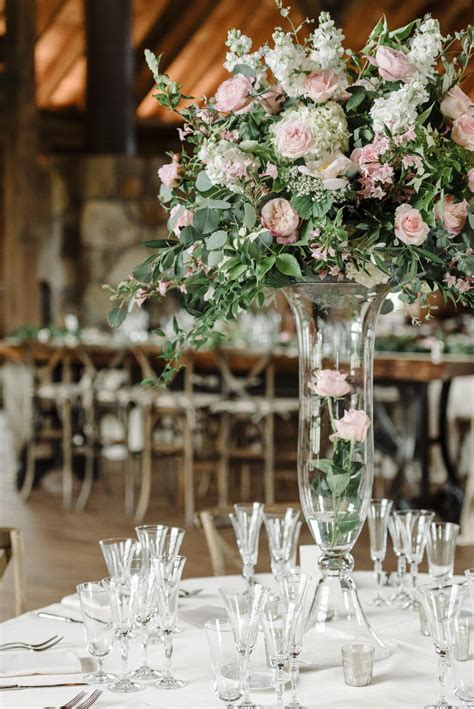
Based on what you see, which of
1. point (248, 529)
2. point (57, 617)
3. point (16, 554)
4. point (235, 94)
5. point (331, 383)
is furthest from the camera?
point (16, 554)

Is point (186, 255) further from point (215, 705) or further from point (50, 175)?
point (50, 175)

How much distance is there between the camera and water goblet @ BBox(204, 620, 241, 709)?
5.31ft

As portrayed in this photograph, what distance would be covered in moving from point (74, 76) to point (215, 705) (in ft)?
42.3

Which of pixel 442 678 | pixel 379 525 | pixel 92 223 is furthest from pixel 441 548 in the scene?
pixel 92 223

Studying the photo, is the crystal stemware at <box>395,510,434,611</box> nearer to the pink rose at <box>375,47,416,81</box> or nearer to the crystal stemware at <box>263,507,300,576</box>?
the crystal stemware at <box>263,507,300,576</box>

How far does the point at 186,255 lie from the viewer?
2074 millimetres

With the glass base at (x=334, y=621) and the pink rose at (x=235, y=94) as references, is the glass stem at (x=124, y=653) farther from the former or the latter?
the pink rose at (x=235, y=94)

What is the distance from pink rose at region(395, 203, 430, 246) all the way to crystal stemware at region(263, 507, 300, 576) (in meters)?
0.79

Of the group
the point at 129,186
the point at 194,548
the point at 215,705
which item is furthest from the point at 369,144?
the point at 129,186

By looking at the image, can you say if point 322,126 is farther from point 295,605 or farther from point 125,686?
point 125,686

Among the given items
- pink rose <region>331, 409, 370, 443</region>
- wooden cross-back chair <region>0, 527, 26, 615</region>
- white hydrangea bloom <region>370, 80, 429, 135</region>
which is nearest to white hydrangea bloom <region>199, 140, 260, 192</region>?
white hydrangea bloom <region>370, 80, 429, 135</region>

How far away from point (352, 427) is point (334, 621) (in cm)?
36

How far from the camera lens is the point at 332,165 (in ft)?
6.07

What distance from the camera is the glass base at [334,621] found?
1950 millimetres
